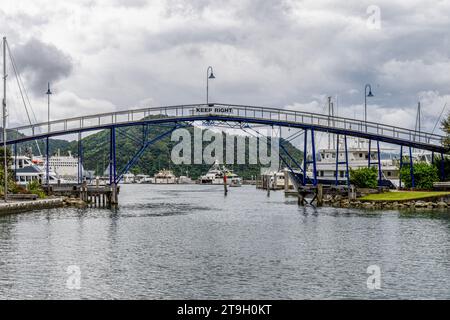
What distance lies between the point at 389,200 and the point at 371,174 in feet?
47.4

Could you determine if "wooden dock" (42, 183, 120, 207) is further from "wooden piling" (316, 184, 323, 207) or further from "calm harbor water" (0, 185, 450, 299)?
"wooden piling" (316, 184, 323, 207)

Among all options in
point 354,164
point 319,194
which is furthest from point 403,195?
point 354,164

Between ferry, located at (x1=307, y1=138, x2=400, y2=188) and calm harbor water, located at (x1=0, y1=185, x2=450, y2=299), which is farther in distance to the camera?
ferry, located at (x1=307, y1=138, x2=400, y2=188)

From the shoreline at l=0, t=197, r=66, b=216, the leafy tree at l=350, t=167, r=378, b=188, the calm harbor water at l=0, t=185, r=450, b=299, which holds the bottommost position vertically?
the calm harbor water at l=0, t=185, r=450, b=299

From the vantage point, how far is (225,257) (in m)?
38.6

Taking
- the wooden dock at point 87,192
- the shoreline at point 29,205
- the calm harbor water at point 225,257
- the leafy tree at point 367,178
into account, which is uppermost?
the leafy tree at point 367,178

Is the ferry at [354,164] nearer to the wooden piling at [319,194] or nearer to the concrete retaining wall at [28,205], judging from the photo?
the wooden piling at [319,194]

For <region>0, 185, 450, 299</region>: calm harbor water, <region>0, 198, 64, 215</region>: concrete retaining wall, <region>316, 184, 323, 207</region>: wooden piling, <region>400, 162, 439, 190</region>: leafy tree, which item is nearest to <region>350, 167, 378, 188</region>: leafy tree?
<region>400, 162, 439, 190</region>: leafy tree

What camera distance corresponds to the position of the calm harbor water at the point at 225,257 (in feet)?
95.5

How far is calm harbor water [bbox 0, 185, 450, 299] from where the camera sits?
29094 mm

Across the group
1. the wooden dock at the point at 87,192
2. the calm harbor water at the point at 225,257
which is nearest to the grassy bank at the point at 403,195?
the calm harbor water at the point at 225,257

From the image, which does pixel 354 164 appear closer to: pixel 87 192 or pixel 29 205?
pixel 87 192
